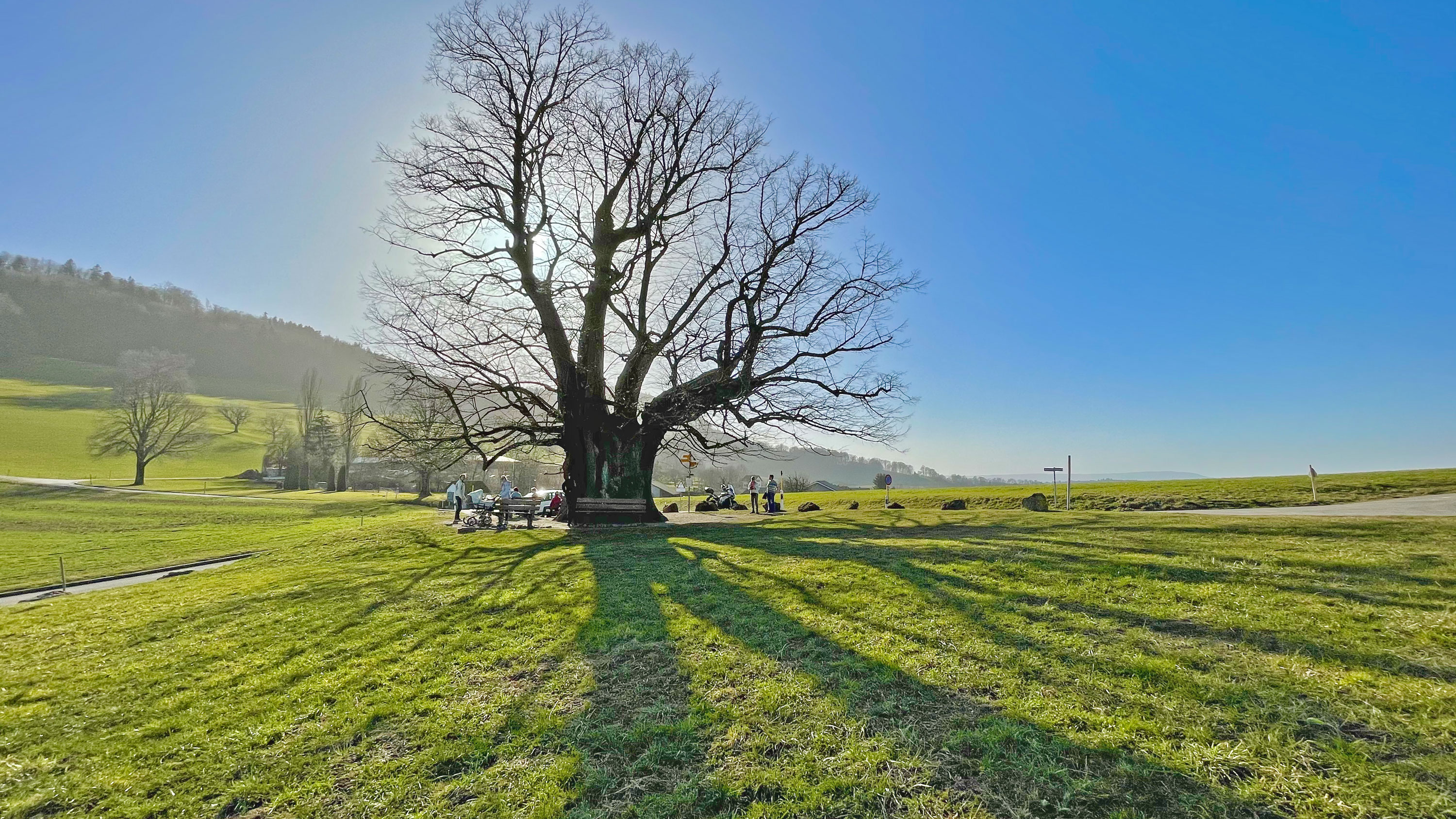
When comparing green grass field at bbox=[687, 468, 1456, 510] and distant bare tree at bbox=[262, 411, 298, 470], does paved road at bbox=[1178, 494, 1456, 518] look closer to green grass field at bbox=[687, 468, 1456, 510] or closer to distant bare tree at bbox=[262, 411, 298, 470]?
green grass field at bbox=[687, 468, 1456, 510]

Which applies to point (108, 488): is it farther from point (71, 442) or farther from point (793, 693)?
point (793, 693)

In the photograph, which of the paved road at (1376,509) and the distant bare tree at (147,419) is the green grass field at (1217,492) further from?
the distant bare tree at (147,419)

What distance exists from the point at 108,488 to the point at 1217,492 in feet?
231

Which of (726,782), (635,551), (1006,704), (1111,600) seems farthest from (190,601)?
(1111,600)

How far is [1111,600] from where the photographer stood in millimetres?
5887

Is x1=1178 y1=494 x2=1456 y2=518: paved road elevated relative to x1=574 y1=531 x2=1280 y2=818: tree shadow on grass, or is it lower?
elevated

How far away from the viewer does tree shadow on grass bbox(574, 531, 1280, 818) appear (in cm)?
277

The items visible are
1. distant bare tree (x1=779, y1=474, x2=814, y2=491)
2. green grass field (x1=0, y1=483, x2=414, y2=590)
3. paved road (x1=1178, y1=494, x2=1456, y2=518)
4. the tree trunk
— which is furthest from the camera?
distant bare tree (x1=779, y1=474, x2=814, y2=491)

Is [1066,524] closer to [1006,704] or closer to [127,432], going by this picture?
[1006,704]

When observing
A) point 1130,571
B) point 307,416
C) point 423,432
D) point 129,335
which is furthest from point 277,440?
point 129,335

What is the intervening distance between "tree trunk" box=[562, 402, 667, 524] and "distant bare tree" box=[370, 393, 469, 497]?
346cm

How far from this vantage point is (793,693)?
4.26 m

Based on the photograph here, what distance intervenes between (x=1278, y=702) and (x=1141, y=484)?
33.9 metres

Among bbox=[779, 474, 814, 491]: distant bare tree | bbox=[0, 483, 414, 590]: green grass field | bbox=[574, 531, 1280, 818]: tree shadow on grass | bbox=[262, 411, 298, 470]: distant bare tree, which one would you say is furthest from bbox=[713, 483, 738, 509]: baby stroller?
bbox=[262, 411, 298, 470]: distant bare tree
